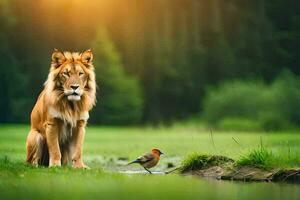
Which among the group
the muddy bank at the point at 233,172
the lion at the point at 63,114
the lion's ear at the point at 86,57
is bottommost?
the muddy bank at the point at 233,172

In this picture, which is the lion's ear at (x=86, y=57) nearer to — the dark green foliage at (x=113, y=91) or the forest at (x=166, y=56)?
the forest at (x=166, y=56)

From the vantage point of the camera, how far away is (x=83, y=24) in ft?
105

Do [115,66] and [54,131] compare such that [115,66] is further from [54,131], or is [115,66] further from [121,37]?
[54,131]

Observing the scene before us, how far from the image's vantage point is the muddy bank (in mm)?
10664

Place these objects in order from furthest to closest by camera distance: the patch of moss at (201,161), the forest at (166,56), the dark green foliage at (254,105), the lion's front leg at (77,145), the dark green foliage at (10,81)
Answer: the forest at (166,56), the dark green foliage at (10,81), the dark green foliage at (254,105), the patch of moss at (201,161), the lion's front leg at (77,145)

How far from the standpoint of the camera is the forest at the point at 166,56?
91.2 ft

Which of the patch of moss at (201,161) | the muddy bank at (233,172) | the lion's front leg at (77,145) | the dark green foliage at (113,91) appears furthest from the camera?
the dark green foliage at (113,91)

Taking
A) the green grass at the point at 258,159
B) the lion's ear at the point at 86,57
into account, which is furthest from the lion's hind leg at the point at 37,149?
the green grass at the point at 258,159

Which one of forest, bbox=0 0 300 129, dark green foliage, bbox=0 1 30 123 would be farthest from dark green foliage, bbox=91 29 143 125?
dark green foliage, bbox=0 1 30 123

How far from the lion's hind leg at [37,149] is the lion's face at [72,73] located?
1.97 feet

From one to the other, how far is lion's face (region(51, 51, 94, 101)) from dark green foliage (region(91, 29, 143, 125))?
53.7 ft

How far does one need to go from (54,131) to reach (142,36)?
21781mm

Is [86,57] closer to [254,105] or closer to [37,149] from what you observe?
[37,149]

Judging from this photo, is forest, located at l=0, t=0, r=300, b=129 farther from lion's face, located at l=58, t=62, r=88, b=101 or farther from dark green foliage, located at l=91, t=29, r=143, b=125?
lion's face, located at l=58, t=62, r=88, b=101
